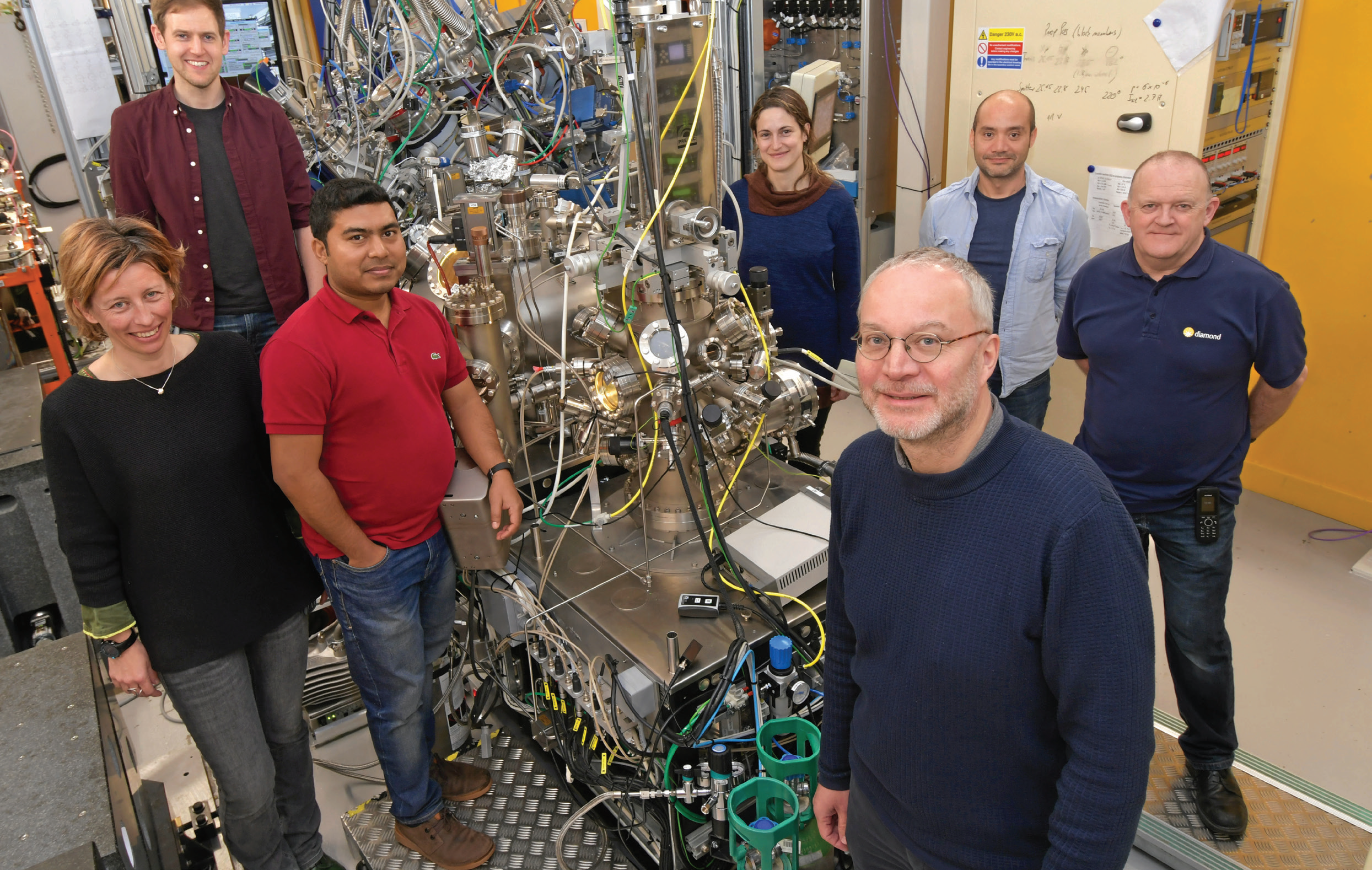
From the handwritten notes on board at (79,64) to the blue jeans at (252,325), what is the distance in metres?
2.38

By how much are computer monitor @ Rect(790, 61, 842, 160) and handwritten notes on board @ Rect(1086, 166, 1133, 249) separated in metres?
1.08

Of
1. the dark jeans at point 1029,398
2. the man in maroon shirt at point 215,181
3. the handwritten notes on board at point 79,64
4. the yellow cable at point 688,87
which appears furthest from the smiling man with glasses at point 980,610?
the handwritten notes on board at point 79,64

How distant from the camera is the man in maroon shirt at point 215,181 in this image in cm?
221

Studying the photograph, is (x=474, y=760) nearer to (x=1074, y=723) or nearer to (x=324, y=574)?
(x=324, y=574)

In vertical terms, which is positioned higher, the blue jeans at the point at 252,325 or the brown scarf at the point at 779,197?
the brown scarf at the point at 779,197

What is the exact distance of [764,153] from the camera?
102 inches

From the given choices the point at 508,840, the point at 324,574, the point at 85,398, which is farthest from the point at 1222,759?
the point at 85,398

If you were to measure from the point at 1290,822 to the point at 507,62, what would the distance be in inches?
169

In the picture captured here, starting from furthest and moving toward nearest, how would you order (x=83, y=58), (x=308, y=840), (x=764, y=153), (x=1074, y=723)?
(x=83, y=58)
(x=764, y=153)
(x=308, y=840)
(x=1074, y=723)

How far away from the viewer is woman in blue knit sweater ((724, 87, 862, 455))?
2.57 m

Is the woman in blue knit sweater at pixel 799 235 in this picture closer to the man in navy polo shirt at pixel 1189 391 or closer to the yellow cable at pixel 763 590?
the yellow cable at pixel 763 590

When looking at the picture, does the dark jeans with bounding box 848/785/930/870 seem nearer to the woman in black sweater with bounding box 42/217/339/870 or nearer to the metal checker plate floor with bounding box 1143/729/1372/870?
the metal checker plate floor with bounding box 1143/729/1372/870

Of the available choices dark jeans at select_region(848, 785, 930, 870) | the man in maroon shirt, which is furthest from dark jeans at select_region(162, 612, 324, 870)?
dark jeans at select_region(848, 785, 930, 870)

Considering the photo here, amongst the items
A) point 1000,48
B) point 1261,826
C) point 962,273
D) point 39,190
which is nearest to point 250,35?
point 39,190
